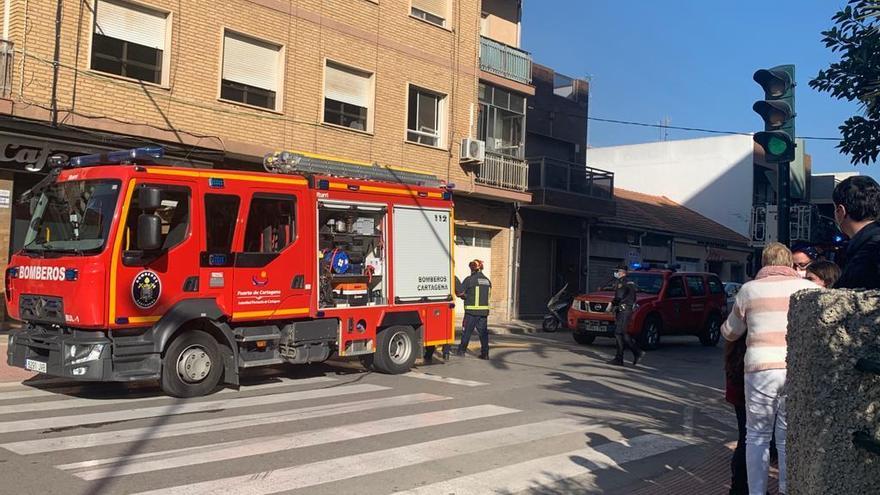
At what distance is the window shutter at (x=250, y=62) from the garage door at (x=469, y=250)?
25.6ft

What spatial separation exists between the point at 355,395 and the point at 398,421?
1.78 meters

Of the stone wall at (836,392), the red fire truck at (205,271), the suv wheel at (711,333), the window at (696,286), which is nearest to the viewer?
the stone wall at (836,392)

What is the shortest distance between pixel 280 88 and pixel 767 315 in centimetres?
1412

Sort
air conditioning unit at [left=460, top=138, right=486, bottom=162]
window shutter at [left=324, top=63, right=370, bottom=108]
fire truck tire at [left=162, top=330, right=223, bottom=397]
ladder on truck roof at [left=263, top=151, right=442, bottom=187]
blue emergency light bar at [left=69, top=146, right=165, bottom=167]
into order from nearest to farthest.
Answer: fire truck tire at [left=162, top=330, right=223, bottom=397], blue emergency light bar at [left=69, top=146, right=165, bottom=167], ladder on truck roof at [left=263, top=151, right=442, bottom=187], window shutter at [left=324, top=63, right=370, bottom=108], air conditioning unit at [left=460, top=138, right=486, bottom=162]

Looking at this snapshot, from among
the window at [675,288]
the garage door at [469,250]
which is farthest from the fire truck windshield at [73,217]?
the garage door at [469,250]

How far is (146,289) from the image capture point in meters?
8.79

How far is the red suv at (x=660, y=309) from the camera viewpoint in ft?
56.5

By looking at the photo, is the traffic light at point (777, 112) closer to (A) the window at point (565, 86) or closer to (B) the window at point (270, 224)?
(B) the window at point (270, 224)

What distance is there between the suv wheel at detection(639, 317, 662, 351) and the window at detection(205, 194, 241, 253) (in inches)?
422


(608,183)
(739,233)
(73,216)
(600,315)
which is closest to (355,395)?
(73,216)

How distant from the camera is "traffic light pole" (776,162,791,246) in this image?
Result: 18.8ft

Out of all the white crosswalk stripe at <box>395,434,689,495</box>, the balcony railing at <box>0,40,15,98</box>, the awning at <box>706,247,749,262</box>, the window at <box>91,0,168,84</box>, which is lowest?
the white crosswalk stripe at <box>395,434,689,495</box>

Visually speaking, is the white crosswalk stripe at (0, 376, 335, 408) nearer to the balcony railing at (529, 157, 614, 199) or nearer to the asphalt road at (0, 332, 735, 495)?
the asphalt road at (0, 332, 735, 495)

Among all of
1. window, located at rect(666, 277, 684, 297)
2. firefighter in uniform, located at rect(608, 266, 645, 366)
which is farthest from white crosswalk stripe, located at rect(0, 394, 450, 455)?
window, located at rect(666, 277, 684, 297)
